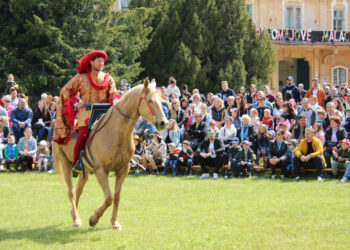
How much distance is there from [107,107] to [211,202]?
3388mm

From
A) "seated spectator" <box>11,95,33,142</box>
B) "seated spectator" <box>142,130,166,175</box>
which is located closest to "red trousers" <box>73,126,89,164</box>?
"seated spectator" <box>142,130,166,175</box>

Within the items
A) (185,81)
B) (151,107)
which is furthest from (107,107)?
(185,81)

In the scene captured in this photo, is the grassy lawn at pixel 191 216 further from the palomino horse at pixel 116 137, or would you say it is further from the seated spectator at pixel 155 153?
the seated spectator at pixel 155 153

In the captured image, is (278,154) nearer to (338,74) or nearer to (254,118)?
(254,118)

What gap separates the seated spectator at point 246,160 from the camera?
13.9 meters

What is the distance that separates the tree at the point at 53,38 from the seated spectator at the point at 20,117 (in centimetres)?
506

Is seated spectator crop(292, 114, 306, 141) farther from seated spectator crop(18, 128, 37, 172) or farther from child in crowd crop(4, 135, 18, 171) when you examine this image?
child in crowd crop(4, 135, 18, 171)

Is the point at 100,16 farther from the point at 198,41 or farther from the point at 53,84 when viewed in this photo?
the point at 198,41

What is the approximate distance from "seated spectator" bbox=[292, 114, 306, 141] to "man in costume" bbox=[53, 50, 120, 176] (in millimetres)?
7180

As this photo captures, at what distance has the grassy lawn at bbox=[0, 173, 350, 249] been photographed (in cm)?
715

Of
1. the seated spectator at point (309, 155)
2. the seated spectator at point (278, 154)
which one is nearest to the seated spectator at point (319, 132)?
the seated spectator at point (309, 155)

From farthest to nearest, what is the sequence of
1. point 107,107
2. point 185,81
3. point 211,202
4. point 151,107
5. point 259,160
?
point 185,81 < point 259,160 < point 211,202 < point 107,107 < point 151,107

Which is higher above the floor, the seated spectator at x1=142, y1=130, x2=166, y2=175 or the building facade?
the building facade

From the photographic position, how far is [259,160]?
588 inches
